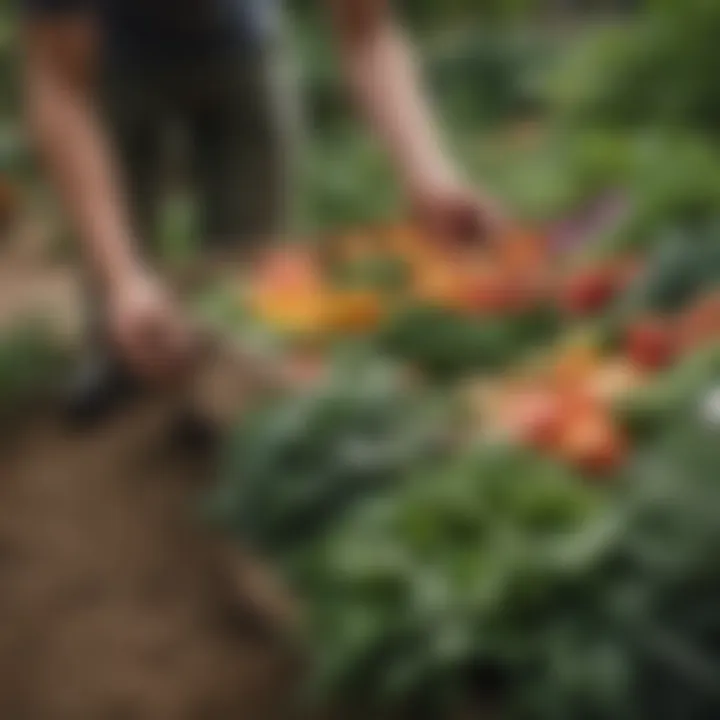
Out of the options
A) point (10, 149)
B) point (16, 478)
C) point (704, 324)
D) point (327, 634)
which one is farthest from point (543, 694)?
point (10, 149)

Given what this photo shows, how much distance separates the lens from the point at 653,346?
2246mm

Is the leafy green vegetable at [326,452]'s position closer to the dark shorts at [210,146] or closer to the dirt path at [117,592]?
the dirt path at [117,592]

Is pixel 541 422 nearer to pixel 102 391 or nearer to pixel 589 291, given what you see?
pixel 589 291

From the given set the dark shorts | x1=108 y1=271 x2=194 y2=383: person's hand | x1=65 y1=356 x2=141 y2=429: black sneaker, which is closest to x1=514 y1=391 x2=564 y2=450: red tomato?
x1=108 y1=271 x2=194 y2=383: person's hand

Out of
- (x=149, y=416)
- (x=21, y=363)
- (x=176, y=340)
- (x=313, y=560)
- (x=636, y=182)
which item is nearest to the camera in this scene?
(x=176, y=340)

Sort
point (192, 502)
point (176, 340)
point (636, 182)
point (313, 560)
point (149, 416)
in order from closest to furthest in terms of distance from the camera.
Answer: point (176, 340) < point (313, 560) < point (192, 502) < point (149, 416) < point (636, 182)

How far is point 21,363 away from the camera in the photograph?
11.3ft

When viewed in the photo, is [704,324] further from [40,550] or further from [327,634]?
[40,550]

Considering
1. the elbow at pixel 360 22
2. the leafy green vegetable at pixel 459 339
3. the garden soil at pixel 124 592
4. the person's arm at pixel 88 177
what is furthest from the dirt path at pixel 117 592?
the elbow at pixel 360 22

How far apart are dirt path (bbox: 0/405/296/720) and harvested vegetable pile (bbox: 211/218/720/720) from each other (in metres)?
0.14

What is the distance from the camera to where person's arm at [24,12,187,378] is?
1.62 metres

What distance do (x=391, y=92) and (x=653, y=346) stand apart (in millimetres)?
549

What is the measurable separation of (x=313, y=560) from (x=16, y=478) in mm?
1029

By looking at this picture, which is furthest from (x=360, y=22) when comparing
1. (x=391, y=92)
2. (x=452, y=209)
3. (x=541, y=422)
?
(x=541, y=422)
